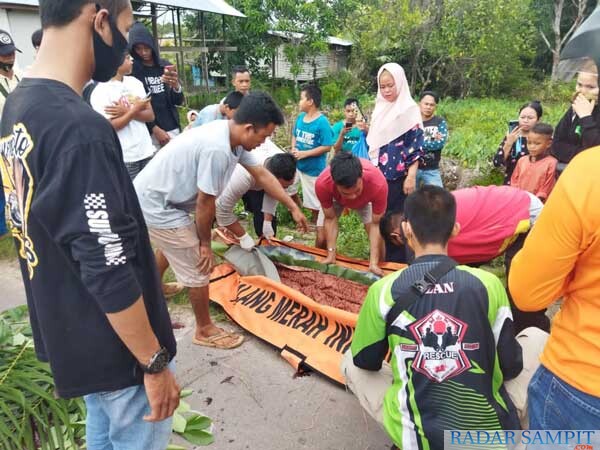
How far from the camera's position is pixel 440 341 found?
5.11 feet

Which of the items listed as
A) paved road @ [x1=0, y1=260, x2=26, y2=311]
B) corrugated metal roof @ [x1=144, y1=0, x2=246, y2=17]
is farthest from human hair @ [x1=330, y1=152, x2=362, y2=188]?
corrugated metal roof @ [x1=144, y1=0, x2=246, y2=17]

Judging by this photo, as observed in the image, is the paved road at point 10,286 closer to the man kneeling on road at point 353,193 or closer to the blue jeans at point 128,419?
the man kneeling on road at point 353,193

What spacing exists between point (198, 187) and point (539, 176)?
286 centimetres

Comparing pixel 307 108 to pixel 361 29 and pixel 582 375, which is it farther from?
pixel 361 29

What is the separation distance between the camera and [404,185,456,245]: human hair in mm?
1691

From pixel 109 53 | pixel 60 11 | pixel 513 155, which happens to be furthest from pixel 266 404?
pixel 513 155

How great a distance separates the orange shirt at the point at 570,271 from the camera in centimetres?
103

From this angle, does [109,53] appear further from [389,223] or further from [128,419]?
[389,223]

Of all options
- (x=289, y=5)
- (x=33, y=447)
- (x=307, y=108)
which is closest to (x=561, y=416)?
(x=33, y=447)

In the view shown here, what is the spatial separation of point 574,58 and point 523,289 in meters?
0.62

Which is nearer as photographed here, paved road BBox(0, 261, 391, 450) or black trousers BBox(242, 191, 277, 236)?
paved road BBox(0, 261, 391, 450)

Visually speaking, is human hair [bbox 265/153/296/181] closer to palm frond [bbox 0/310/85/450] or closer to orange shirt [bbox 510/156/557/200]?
orange shirt [bbox 510/156/557/200]

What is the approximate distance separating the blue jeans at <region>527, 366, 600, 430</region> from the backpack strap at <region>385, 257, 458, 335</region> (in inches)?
16.4

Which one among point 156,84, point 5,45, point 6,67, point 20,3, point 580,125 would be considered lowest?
point 580,125
